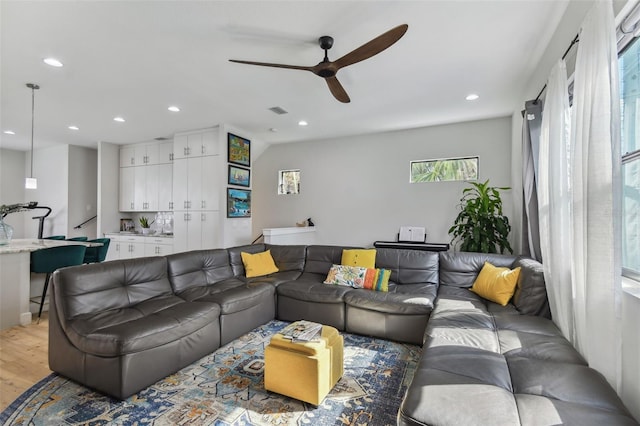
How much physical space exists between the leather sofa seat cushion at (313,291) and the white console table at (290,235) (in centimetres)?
161

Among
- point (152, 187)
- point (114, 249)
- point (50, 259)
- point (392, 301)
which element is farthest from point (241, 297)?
point (114, 249)

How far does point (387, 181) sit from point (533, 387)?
4499 mm

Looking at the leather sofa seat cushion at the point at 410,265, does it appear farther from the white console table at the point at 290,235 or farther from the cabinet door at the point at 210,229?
the cabinet door at the point at 210,229

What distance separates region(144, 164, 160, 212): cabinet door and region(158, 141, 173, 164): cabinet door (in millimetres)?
179

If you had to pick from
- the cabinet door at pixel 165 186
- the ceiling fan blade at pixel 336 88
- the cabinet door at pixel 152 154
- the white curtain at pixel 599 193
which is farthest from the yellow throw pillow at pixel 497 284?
the cabinet door at pixel 152 154

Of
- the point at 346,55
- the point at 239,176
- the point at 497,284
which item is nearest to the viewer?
the point at 346,55

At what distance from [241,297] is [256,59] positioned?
242cm

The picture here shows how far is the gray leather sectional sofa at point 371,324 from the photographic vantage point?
125 centimetres

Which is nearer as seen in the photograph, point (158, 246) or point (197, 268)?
point (197, 268)

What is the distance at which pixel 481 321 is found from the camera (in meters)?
2.20

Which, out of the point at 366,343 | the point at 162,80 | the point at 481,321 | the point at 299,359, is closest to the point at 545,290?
the point at 481,321

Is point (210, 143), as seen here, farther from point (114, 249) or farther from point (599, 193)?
point (599, 193)

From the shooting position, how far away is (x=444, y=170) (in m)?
5.21

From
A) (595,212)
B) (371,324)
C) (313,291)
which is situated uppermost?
(595,212)
